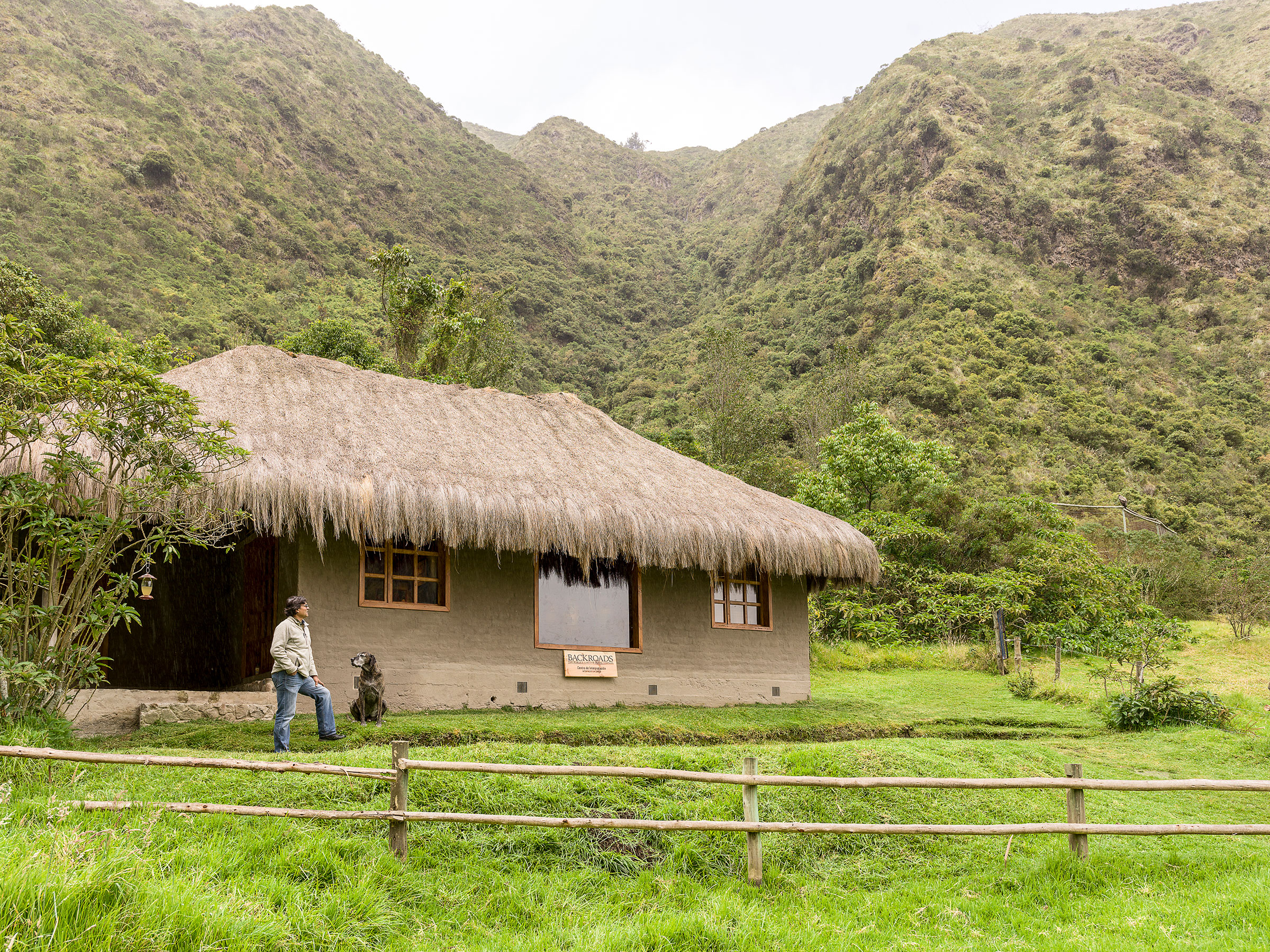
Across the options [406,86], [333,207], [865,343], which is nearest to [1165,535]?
[865,343]

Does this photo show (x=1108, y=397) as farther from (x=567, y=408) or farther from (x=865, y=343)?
(x=567, y=408)

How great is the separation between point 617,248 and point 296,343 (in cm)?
4243

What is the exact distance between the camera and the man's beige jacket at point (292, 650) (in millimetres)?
7293

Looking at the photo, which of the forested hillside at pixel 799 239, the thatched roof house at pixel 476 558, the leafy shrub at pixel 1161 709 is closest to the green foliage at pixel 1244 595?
the forested hillside at pixel 799 239

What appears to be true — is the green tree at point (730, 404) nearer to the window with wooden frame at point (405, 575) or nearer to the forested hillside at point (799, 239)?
the forested hillside at point (799, 239)

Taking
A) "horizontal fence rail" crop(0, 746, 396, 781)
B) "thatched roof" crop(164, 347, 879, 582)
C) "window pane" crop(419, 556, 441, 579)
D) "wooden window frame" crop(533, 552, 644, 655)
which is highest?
"thatched roof" crop(164, 347, 879, 582)

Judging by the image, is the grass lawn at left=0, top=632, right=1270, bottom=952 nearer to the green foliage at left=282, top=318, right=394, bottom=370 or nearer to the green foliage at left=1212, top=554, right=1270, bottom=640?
the green foliage at left=282, top=318, right=394, bottom=370

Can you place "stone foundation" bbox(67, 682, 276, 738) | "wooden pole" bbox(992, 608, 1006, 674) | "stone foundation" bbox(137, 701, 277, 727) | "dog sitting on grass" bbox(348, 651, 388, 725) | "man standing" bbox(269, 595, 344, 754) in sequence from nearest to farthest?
"man standing" bbox(269, 595, 344, 754), "stone foundation" bbox(67, 682, 276, 738), "stone foundation" bbox(137, 701, 277, 727), "dog sitting on grass" bbox(348, 651, 388, 725), "wooden pole" bbox(992, 608, 1006, 674)

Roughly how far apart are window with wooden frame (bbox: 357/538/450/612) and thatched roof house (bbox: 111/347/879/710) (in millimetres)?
21

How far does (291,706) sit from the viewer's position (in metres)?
7.23

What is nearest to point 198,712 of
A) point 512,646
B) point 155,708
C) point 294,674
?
point 155,708

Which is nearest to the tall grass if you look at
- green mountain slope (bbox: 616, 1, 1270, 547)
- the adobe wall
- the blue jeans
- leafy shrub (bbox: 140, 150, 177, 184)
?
the blue jeans

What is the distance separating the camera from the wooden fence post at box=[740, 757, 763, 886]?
5.44m

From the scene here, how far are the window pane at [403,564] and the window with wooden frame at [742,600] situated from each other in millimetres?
3875
